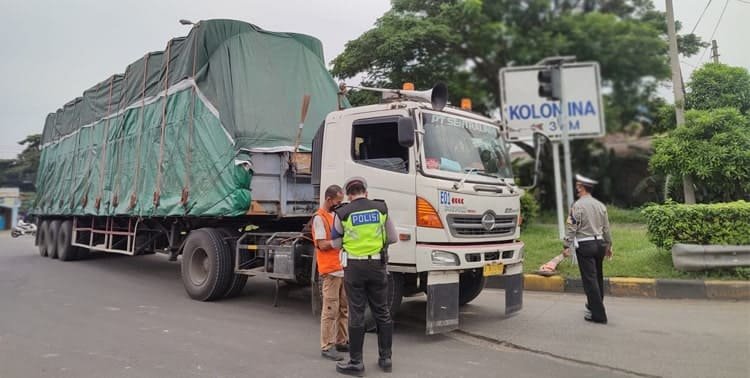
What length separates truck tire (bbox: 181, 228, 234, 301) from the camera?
661 centimetres

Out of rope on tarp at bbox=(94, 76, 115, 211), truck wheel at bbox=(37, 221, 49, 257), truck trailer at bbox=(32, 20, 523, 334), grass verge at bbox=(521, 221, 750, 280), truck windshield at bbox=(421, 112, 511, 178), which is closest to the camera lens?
truck trailer at bbox=(32, 20, 523, 334)

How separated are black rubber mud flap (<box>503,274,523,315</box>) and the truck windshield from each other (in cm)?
114

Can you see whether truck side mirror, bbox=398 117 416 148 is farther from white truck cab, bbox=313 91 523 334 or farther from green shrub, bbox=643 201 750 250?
green shrub, bbox=643 201 750 250

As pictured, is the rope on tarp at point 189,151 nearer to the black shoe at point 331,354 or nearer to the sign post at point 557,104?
the black shoe at point 331,354

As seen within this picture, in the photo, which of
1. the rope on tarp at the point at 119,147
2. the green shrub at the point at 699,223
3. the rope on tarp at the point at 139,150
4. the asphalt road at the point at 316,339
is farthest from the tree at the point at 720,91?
the rope on tarp at the point at 119,147

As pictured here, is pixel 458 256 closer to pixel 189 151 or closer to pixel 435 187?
pixel 435 187

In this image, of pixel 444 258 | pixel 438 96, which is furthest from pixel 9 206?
pixel 444 258

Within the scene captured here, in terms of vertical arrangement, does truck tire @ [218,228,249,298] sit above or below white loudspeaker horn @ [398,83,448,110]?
below

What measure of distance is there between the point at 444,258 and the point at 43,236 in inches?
517

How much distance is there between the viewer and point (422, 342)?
488 centimetres

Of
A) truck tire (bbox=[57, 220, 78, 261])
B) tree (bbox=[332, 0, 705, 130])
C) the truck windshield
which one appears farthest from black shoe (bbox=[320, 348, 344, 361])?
truck tire (bbox=[57, 220, 78, 261])

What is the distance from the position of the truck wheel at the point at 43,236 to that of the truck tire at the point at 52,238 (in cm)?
21

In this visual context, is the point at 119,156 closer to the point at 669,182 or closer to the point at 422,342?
the point at 422,342

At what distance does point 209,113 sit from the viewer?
6734mm
